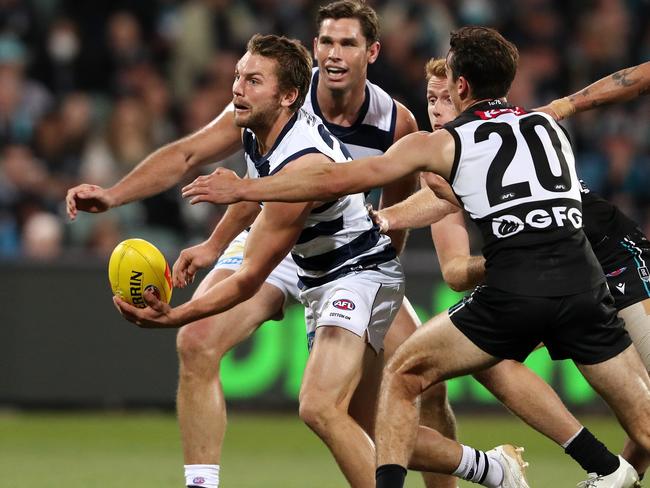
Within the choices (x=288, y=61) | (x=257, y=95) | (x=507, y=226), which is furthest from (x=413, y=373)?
(x=288, y=61)

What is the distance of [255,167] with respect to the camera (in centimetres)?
652

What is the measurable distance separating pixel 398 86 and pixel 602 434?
4.42 m

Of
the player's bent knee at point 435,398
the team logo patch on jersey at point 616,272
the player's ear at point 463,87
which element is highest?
the player's ear at point 463,87

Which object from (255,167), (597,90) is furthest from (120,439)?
(597,90)

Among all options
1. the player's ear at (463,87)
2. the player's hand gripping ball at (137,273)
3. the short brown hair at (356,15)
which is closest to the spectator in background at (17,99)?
the short brown hair at (356,15)

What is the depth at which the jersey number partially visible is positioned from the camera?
5.75 m

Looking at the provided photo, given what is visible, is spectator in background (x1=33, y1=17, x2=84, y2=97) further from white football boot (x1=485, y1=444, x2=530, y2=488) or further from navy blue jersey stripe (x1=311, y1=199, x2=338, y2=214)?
white football boot (x1=485, y1=444, x2=530, y2=488)

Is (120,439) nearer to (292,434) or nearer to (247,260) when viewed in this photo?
(292,434)

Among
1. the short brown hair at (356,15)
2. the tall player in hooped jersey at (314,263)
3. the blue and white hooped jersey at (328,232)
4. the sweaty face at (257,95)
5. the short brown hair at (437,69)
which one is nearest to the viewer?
the tall player in hooped jersey at (314,263)

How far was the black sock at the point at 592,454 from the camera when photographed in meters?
6.32

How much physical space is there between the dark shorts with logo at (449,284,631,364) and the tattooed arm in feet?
3.86

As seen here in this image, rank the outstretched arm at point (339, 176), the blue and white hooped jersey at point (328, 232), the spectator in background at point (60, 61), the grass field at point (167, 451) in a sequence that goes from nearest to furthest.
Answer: the outstretched arm at point (339, 176) → the blue and white hooped jersey at point (328, 232) → the grass field at point (167, 451) → the spectator in background at point (60, 61)

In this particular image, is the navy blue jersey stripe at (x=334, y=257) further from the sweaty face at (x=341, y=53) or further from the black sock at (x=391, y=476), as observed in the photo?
the black sock at (x=391, y=476)

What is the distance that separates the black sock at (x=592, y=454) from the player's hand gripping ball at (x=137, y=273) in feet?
7.11
